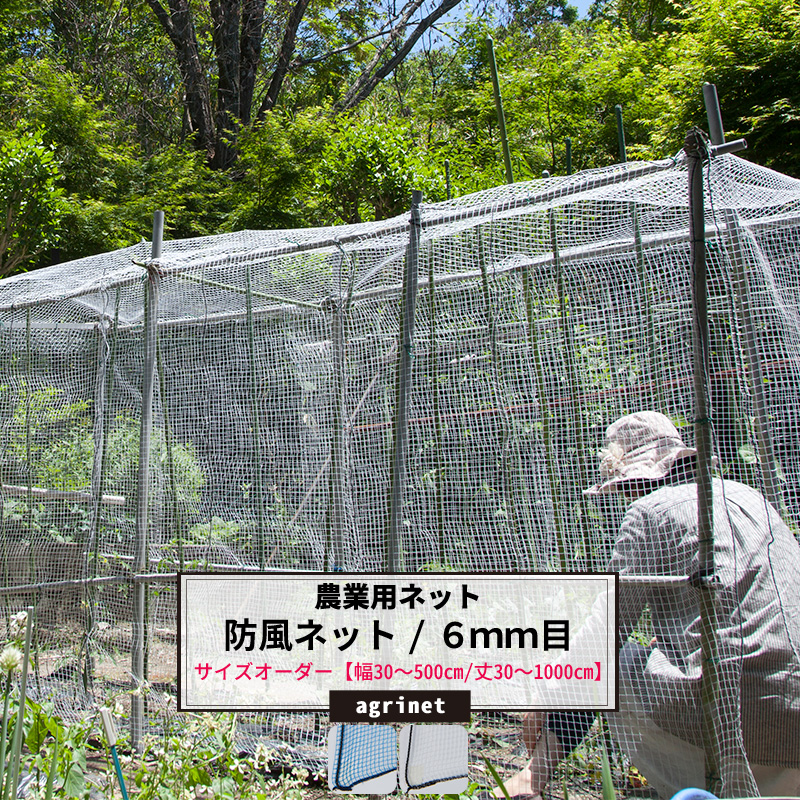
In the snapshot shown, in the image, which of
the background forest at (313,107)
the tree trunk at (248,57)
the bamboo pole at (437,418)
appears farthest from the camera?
the tree trunk at (248,57)

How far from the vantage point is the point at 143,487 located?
2.95 m

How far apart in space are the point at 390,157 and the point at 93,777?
5.55 metres

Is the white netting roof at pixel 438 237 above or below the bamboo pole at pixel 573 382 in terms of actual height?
above

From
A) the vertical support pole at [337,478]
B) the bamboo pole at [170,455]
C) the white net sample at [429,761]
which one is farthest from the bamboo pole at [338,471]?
the white net sample at [429,761]

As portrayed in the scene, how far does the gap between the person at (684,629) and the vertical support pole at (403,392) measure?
23.0 inches

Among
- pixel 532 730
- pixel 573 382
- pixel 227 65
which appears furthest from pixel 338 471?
pixel 227 65

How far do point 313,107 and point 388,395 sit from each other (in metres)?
8.67

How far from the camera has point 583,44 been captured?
10.0 meters

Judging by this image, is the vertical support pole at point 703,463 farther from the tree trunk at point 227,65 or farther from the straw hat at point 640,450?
the tree trunk at point 227,65

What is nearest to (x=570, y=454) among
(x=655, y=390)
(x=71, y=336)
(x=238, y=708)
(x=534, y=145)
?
(x=655, y=390)

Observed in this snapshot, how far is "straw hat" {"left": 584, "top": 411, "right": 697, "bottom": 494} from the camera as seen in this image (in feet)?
6.79

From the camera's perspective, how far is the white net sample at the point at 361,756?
1.74 meters

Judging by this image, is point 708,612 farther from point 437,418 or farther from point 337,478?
point 337,478

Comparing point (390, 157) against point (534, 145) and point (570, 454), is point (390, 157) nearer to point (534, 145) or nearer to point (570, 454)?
point (534, 145)
